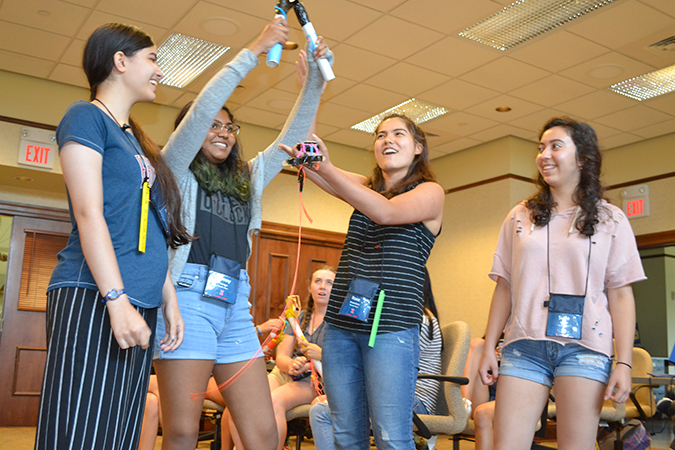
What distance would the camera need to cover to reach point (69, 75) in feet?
18.0

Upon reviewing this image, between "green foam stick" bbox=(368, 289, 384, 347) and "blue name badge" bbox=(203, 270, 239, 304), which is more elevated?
"blue name badge" bbox=(203, 270, 239, 304)

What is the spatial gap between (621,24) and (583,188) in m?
3.01

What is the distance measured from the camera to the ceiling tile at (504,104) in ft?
18.9

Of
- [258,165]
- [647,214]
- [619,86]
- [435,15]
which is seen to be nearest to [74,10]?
[435,15]

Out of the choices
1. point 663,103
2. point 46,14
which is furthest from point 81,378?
point 663,103

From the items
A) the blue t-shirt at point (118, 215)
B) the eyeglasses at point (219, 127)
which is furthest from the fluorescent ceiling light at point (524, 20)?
the blue t-shirt at point (118, 215)

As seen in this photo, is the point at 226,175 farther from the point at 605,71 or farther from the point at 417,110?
the point at 417,110

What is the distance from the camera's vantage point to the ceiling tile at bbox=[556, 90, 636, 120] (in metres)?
5.56

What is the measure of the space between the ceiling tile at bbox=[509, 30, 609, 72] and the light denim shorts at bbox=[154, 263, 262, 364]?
3736mm

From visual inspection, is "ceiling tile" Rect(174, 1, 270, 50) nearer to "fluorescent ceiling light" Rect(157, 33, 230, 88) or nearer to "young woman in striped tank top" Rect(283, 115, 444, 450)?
"fluorescent ceiling light" Rect(157, 33, 230, 88)

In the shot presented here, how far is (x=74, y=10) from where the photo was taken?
4.38 metres

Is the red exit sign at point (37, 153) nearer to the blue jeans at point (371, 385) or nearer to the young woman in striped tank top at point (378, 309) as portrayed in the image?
the young woman in striped tank top at point (378, 309)

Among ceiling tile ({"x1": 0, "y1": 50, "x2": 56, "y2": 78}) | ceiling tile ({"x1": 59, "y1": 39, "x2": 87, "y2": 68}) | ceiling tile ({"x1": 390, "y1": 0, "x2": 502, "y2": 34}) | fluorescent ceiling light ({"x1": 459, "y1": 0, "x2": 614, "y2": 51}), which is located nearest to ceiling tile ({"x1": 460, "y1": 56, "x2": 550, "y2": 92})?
fluorescent ceiling light ({"x1": 459, "y1": 0, "x2": 614, "y2": 51})

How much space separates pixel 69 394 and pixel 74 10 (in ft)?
13.1
